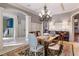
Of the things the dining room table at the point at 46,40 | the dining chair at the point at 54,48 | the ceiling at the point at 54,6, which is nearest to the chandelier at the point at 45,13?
the ceiling at the point at 54,6

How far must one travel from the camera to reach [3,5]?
2.33 m

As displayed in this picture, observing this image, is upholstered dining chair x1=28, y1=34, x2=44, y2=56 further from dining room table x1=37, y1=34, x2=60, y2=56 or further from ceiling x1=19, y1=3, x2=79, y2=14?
ceiling x1=19, y1=3, x2=79, y2=14

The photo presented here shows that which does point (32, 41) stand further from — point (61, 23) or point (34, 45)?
point (61, 23)

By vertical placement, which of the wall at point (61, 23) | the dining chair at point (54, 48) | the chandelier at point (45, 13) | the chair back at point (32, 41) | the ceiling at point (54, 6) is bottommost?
the dining chair at point (54, 48)

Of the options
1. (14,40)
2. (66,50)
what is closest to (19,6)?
(14,40)

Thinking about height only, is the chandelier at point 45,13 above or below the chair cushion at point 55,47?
above

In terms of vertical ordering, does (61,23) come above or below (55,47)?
above

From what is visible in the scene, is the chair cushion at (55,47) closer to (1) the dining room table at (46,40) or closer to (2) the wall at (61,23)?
(1) the dining room table at (46,40)

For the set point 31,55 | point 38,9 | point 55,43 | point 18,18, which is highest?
point 38,9

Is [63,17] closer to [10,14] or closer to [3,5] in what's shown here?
[10,14]

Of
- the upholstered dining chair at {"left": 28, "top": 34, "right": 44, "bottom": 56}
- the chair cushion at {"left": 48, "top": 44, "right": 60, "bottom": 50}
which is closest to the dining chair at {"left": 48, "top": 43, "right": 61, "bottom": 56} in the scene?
the chair cushion at {"left": 48, "top": 44, "right": 60, "bottom": 50}

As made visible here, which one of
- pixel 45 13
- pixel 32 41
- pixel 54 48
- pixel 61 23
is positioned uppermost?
pixel 45 13

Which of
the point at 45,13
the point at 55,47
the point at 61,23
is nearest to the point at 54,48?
the point at 55,47

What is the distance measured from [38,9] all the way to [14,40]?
0.86 meters
